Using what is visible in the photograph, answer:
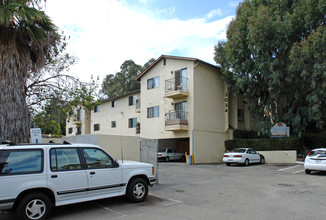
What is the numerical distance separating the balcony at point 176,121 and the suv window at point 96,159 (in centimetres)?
1702

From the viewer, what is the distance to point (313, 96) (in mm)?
20766

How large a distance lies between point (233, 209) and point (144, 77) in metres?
23.6

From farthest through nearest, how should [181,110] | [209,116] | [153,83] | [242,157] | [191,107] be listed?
[153,83], [209,116], [181,110], [191,107], [242,157]

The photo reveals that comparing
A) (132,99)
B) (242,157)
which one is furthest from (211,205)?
(132,99)

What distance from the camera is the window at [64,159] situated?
6.74m

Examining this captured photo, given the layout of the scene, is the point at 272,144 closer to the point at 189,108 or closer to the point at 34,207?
the point at 189,108

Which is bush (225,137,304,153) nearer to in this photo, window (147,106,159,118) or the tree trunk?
window (147,106,159,118)

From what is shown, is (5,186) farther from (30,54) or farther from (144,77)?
(144,77)

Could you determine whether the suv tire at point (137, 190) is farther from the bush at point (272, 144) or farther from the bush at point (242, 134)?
the bush at point (242, 134)

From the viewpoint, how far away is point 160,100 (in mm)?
27688

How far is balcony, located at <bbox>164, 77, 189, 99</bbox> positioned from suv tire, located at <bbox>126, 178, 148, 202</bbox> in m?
17.0

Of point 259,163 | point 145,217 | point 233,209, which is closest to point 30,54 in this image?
point 145,217

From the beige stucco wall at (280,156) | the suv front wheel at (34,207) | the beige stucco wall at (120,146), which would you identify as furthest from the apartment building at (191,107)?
the suv front wheel at (34,207)

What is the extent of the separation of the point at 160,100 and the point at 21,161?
71.2 ft
